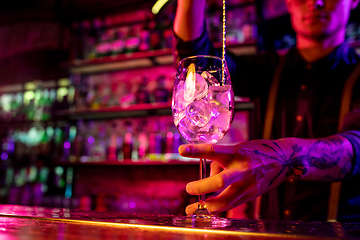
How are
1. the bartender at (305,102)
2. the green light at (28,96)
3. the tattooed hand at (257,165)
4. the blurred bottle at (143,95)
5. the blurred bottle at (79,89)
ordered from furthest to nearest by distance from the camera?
the green light at (28,96)
the blurred bottle at (79,89)
the blurred bottle at (143,95)
the bartender at (305,102)
the tattooed hand at (257,165)

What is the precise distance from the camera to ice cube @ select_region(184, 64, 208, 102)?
0.60 meters

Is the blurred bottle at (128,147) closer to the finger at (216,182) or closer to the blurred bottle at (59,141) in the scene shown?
the blurred bottle at (59,141)

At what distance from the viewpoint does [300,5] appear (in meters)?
1.36

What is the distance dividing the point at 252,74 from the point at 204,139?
3.33ft

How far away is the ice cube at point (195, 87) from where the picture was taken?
60 cm

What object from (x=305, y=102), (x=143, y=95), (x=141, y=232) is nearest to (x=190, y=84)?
(x=141, y=232)

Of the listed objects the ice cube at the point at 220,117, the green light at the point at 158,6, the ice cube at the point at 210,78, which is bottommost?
the ice cube at the point at 220,117

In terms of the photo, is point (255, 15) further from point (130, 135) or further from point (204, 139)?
point (204, 139)

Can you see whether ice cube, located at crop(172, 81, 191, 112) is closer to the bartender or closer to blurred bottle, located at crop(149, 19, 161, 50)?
the bartender

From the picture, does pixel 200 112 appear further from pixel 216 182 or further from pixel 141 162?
pixel 141 162

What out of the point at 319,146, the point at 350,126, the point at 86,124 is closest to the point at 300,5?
the point at 350,126

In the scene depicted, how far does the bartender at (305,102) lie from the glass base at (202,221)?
4 cm

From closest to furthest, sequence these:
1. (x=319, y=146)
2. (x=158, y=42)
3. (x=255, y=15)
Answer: (x=319, y=146), (x=255, y=15), (x=158, y=42)

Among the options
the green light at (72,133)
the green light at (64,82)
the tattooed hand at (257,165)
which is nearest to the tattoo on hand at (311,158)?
the tattooed hand at (257,165)
